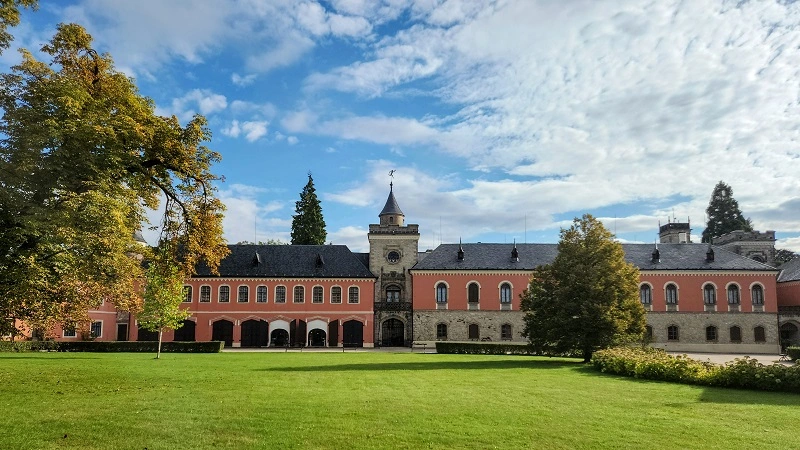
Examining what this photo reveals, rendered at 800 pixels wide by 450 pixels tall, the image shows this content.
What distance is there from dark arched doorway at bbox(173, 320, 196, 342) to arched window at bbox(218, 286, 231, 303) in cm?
306

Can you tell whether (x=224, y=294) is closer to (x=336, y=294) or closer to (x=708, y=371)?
(x=336, y=294)

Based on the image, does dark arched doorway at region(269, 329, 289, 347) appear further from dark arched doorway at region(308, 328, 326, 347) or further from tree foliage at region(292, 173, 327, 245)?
tree foliage at region(292, 173, 327, 245)

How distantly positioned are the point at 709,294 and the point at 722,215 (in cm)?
2829

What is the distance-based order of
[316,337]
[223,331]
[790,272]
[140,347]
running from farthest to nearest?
[790,272], [316,337], [223,331], [140,347]

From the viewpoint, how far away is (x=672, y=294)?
1948 inches

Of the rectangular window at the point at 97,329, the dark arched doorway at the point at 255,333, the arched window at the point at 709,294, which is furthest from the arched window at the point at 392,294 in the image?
the arched window at the point at 709,294

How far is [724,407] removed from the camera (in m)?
14.5

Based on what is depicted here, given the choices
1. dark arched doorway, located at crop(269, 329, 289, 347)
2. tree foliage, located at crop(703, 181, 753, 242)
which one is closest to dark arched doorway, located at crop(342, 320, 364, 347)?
dark arched doorway, located at crop(269, 329, 289, 347)

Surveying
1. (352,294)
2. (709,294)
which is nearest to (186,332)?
(352,294)

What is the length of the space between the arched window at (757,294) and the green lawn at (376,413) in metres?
35.7

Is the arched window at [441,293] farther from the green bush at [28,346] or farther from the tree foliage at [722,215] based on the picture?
the tree foliage at [722,215]

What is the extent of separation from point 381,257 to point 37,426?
40.0m

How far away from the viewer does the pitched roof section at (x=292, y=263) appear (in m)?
49.5

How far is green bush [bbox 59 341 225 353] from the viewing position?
39719 millimetres
